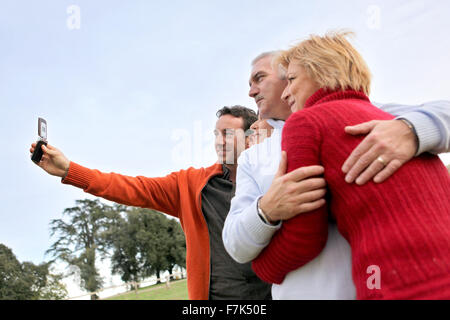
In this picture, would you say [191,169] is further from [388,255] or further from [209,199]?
[388,255]

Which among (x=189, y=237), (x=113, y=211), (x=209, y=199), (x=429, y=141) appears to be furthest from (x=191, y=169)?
(x=113, y=211)

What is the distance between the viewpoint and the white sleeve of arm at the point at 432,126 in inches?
54.0

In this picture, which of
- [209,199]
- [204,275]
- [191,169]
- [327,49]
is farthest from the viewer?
[191,169]

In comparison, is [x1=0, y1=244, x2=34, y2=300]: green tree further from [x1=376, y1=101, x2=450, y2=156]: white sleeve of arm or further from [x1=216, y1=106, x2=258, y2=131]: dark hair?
[x1=376, y1=101, x2=450, y2=156]: white sleeve of arm

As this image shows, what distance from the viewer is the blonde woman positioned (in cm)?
113

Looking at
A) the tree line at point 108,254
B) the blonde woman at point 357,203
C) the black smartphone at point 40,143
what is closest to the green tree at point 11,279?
the tree line at point 108,254

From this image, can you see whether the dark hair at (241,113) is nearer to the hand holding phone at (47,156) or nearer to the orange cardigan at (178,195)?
the orange cardigan at (178,195)

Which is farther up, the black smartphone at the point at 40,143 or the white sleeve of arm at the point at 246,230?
the black smartphone at the point at 40,143

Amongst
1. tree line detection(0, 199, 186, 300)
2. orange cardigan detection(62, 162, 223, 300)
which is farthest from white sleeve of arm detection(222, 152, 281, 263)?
tree line detection(0, 199, 186, 300)

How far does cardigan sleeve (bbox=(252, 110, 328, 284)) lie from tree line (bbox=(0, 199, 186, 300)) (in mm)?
38394

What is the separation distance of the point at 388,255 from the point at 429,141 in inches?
18.8

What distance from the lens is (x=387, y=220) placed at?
1.18m

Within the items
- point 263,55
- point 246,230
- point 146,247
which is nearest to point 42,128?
point 263,55

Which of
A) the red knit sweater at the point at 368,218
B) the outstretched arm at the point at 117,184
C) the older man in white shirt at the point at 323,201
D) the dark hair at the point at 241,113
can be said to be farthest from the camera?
the dark hair at the point at 241,113
